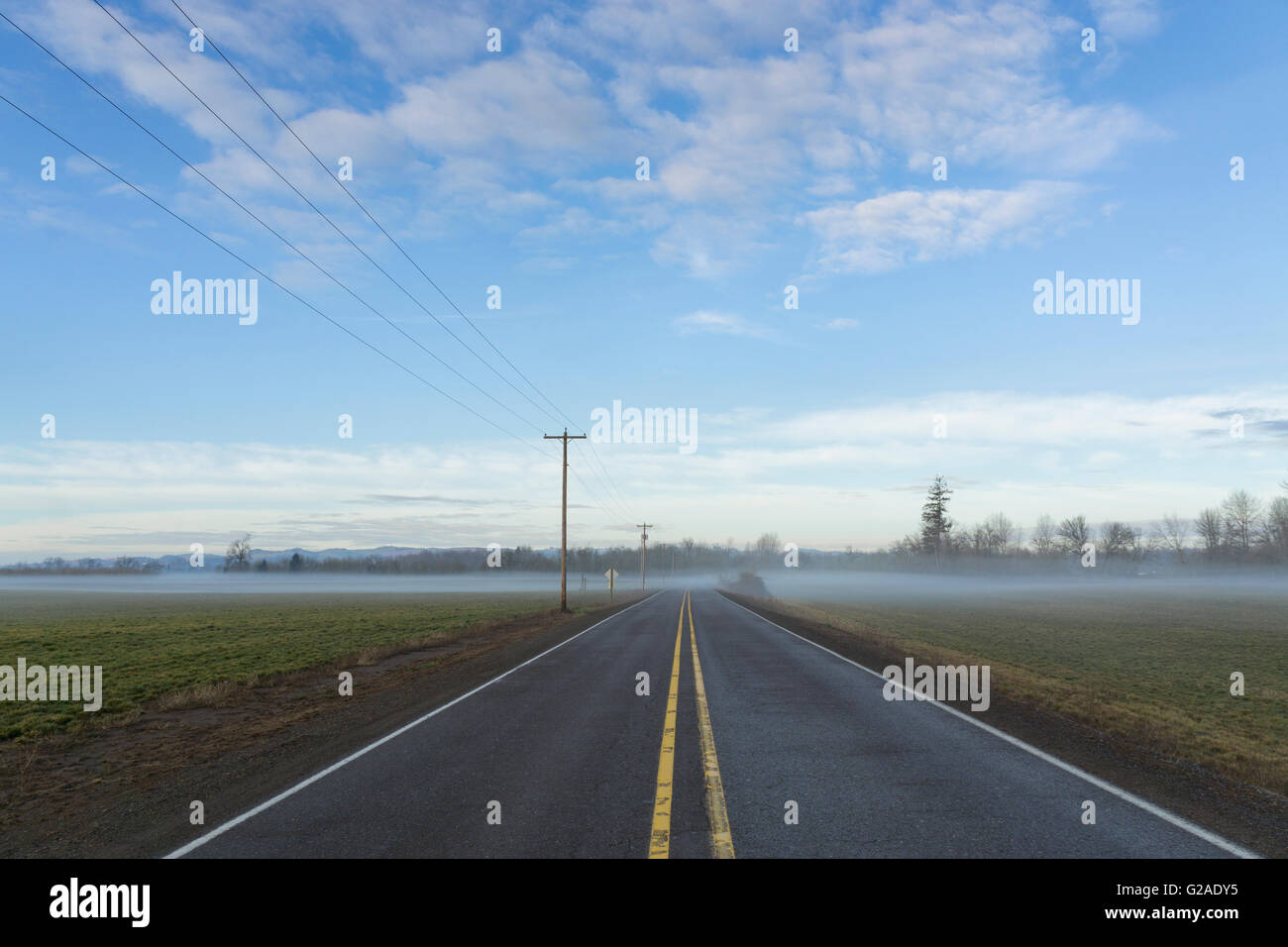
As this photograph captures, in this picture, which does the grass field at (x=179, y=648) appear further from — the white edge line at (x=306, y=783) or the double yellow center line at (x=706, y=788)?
the double yellow center line at (x=706, y=788)

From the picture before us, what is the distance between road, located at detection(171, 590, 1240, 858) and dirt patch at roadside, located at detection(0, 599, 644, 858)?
2.24 feet

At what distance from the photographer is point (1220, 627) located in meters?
35.8

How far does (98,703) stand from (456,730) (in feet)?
30.8

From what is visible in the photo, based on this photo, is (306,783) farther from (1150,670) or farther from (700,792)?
(1150,670)

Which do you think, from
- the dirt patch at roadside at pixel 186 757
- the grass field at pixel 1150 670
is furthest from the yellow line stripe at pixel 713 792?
the grass field at pixel 1150 670

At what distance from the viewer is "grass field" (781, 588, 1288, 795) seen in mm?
9938

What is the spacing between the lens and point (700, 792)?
6.59 m

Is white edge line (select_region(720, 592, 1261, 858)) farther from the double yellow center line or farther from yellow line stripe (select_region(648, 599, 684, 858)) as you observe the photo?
yellow line stripe (select_region(648, 599, 684, 858))

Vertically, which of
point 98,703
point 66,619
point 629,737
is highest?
point 629,737

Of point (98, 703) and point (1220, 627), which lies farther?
point (1220, 627)

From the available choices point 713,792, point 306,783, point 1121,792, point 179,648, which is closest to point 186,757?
point 306,783

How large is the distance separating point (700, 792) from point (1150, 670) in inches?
785
